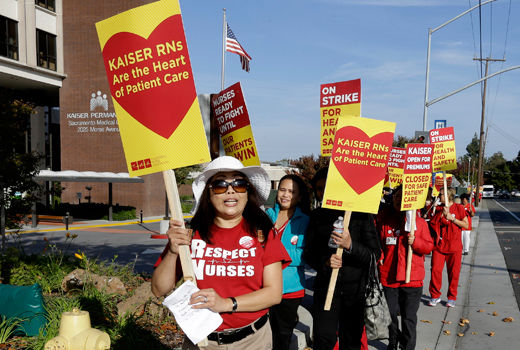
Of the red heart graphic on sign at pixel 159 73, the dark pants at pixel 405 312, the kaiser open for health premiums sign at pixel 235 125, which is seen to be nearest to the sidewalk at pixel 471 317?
the dark pants at pixel 405 312

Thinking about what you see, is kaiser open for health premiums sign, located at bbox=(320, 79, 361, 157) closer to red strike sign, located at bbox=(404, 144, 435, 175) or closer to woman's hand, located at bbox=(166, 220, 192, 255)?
red strike sign, located at bbox=(404, 144, 435, 175)

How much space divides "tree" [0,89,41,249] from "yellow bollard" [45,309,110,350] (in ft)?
20.5

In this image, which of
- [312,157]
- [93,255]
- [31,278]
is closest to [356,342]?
[31,278]

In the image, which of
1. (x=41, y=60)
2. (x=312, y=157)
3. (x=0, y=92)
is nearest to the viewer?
(x=0, y=92)

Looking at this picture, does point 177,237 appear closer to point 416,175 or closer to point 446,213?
point 416,175

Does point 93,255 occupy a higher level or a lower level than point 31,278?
lower

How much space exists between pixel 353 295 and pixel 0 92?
8262 millimetres

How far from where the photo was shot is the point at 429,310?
22.6 feet

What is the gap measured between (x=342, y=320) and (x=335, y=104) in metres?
2.51

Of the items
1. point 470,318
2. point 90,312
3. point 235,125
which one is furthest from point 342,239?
point 470,318

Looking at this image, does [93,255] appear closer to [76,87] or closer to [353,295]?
[353,295]

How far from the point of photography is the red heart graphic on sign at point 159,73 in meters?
2.50

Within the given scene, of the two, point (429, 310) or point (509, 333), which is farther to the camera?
point (429, 310)

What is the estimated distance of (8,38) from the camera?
25.1 m
